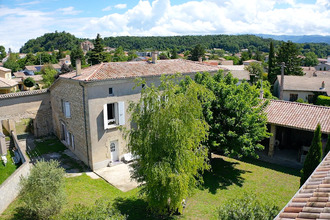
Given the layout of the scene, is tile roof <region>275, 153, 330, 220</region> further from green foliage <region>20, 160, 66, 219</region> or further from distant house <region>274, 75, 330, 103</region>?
distant house <region>274, 75, 330, 103</region>

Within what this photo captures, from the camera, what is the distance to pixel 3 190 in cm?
1305

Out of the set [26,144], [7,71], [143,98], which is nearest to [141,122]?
[143,98]

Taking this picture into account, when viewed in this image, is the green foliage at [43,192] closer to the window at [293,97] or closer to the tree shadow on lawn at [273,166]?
the tree shadow on lawn at [273,166]

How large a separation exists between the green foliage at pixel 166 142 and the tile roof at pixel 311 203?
16.7ft

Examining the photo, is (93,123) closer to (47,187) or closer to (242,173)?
(47,187)

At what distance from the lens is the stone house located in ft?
60.4

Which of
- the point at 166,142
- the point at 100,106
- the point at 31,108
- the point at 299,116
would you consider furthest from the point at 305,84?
the point at 31,108

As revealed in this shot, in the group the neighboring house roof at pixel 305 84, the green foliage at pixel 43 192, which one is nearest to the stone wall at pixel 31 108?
the green foliage at pixel 43 192

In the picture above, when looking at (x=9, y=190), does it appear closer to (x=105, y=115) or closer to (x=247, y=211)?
(x=105, y=115)

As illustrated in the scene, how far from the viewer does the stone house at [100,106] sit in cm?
1842

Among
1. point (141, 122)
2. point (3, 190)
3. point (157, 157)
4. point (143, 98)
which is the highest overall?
point (143, 98)

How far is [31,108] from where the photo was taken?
24.7 m

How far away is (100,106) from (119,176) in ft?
17.0

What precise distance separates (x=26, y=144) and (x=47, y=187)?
45.8 feet
